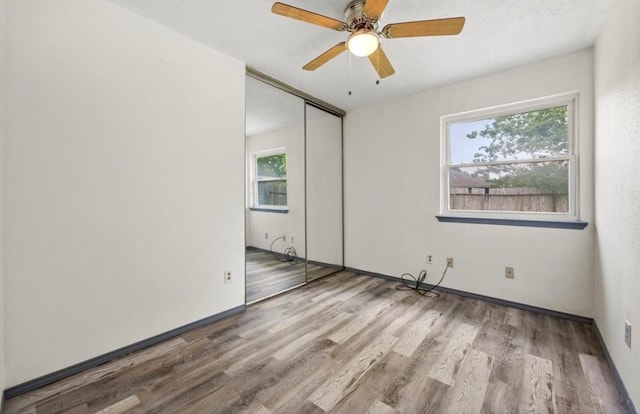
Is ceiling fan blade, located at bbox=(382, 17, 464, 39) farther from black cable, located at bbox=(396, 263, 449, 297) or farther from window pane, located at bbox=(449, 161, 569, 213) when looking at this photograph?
black cable, located at bbox=(396, 263, 449, 297)

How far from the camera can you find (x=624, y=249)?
1.55 meters

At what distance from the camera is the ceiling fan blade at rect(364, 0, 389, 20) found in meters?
1.52

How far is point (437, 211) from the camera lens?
3.24m

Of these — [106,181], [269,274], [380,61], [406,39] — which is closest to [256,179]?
[269,274]

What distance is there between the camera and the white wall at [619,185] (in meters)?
1.39

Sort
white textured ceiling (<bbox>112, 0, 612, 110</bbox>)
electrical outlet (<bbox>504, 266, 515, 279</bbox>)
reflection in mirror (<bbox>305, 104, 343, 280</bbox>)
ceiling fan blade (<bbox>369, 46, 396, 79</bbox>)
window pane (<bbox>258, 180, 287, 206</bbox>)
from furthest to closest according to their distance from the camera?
reflection in mirror (<bbox>305, 104, 343, 280</bbox>) → window pane (<bbox>258, 180, 287, 206</bbox>) → electrical outlet (<bbox>504, 266, 515, 279</bbox>) → ceiling fan blade (<bbox>369, 46, 396, 79</bbox>) → white textured ceiling (<bbox>112, 0, 612, 110</bbox>)

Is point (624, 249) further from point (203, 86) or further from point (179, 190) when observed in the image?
point (203, 86)

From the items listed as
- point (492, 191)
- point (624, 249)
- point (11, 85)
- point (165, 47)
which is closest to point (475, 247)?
point (492, 191)

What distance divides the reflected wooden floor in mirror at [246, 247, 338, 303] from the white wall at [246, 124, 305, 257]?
14 centimetres

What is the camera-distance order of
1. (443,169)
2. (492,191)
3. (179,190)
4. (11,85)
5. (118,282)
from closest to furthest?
1. (11,85)
2. (118,282)
3. (179,190)
4. (492,191)
5. (443,169)

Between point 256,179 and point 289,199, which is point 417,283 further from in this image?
point 256,179

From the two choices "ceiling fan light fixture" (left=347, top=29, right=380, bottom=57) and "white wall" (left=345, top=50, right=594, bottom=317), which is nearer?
"ceiling fan light fixture" (left=347, top=29, right=380, bottom=57)

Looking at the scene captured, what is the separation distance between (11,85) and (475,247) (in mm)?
3947

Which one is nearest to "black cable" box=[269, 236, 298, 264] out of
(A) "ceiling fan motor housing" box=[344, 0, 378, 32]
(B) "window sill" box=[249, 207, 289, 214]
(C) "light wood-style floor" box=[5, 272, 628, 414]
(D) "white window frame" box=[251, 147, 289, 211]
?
(B) "window sill" box=[249, 207, 289, 214]
